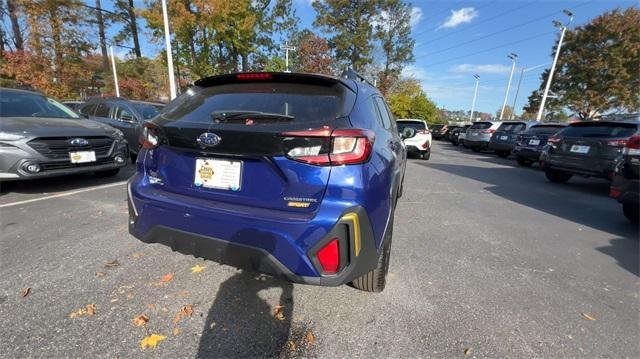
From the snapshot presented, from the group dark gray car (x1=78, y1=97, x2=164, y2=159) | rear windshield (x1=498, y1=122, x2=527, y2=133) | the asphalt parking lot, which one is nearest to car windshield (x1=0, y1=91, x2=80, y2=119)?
dark gray car (x1=78, y1=97, x2=164, y2=159)

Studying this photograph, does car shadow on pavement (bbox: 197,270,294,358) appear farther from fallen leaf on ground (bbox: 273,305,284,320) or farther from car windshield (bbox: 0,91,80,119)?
car windshield (bbox: 0,91,80,119)

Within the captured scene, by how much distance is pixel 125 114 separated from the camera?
286 inches

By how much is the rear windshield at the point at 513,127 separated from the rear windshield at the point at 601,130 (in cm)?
555

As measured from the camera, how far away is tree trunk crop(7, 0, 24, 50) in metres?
19.1

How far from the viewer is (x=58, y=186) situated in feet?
16.3

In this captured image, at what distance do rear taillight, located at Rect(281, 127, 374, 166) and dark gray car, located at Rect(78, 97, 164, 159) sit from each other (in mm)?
6465

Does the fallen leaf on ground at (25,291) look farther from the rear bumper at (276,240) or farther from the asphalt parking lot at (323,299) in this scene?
the rear bumper at (276,240)

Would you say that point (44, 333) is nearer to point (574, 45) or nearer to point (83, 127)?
point (83, 127)

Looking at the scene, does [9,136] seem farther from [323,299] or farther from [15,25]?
[15,25]

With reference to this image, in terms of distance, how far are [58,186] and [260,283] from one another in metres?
4.61

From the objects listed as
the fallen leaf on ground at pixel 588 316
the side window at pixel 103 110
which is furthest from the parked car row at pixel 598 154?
the side window at pixel 103 110

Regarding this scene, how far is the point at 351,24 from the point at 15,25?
29.1 metres

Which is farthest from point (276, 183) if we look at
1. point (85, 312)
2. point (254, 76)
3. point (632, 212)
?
point (632, 212)

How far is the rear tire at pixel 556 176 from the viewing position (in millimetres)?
7162
